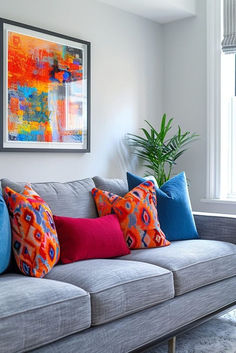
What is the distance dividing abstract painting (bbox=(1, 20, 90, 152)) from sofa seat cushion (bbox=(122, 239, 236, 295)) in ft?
3.92

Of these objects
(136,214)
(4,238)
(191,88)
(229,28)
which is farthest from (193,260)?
(229,28)

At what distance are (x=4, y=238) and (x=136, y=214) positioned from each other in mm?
903

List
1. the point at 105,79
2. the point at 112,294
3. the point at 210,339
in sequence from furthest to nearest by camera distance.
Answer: the point at 105,79
the point at 210,339
the point at 112,294

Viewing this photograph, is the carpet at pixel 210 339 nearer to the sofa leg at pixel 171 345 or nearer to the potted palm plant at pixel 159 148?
Result: the sofa leg at pixel 171 345

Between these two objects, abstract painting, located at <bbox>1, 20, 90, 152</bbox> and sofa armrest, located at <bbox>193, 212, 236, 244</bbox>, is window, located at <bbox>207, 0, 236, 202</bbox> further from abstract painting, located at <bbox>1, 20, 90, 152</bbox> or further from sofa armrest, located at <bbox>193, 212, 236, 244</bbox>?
abstract painting, located at <bbox>1, 20, 90, 152</bbox>

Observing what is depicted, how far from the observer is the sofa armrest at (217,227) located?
3.09 m

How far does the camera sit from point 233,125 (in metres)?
4.30

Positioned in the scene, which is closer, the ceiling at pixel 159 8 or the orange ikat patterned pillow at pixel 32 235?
the orange ikat patterned pillow at pixel 32 235

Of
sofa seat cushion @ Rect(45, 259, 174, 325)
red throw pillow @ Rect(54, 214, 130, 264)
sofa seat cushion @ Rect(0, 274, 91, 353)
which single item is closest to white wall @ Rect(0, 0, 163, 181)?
red throw pillow @ Rect(54, 214, 130, 264)

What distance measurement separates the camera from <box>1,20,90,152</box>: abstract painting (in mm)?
3225

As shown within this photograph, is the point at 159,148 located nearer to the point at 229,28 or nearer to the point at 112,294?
the point at 229,28

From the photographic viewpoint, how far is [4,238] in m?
2.16

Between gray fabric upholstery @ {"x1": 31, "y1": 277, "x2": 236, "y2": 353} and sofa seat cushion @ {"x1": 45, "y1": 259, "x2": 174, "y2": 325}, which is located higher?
sofa seat cushion @ {"x1": 45, "y1": 259, "x2": 174, "y2": 325}

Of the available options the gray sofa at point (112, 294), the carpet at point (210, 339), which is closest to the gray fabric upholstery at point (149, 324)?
the gray sofa at point (112, 294)
